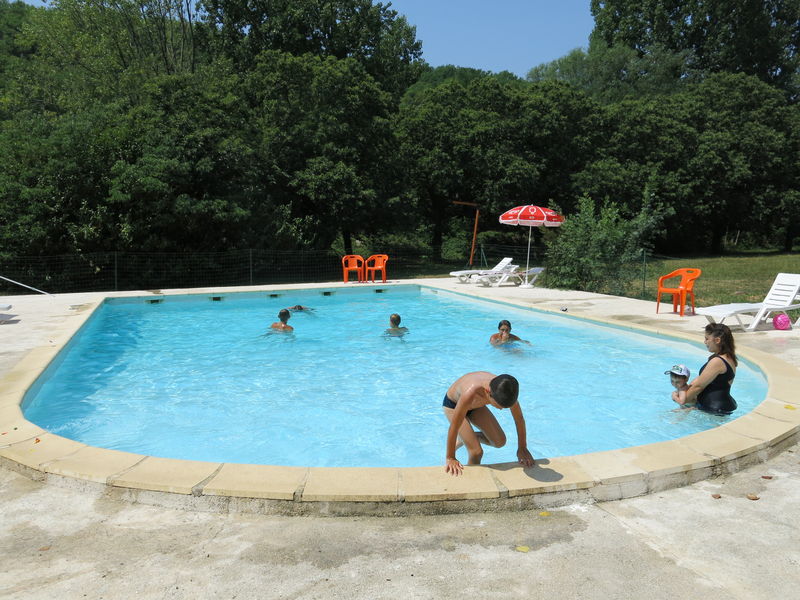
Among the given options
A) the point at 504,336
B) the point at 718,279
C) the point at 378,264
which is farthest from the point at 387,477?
the point at 718,279

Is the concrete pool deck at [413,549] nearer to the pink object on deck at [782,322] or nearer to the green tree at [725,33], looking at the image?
the pink object on deck at [782,322]

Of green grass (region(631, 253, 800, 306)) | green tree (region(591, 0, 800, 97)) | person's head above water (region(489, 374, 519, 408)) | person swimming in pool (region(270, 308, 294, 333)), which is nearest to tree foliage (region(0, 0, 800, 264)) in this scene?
green tree (region(591, 0, 800, 97))

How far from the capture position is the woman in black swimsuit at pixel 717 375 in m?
5.78

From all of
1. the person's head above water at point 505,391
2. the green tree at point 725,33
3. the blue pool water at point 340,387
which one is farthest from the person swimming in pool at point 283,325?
the green tree at point 725,33

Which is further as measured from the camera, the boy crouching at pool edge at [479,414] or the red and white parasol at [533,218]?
the red and white parasol at [533,218]

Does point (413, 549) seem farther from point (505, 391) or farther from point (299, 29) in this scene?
point (299, 29)

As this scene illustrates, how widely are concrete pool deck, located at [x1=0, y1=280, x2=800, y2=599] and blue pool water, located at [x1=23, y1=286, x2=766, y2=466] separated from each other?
2308 millimetres

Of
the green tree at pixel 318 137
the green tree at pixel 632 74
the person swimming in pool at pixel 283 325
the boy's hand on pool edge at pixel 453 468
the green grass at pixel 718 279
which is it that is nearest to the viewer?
the boy's hand on pool edge at pixel 453 468

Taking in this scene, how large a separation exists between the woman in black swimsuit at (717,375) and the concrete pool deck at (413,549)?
189 centimetres

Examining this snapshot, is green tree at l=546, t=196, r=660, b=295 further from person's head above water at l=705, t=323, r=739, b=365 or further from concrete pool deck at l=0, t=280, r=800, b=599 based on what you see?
concrete pool deck at l=0, t=280, r=800, b=599

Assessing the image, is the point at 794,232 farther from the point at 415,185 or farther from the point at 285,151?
the point at 285,151

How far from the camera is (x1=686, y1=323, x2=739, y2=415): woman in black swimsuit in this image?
5.78 meters

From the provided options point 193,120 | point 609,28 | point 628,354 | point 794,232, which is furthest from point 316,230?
point 609,28

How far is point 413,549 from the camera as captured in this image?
10.5 feet
